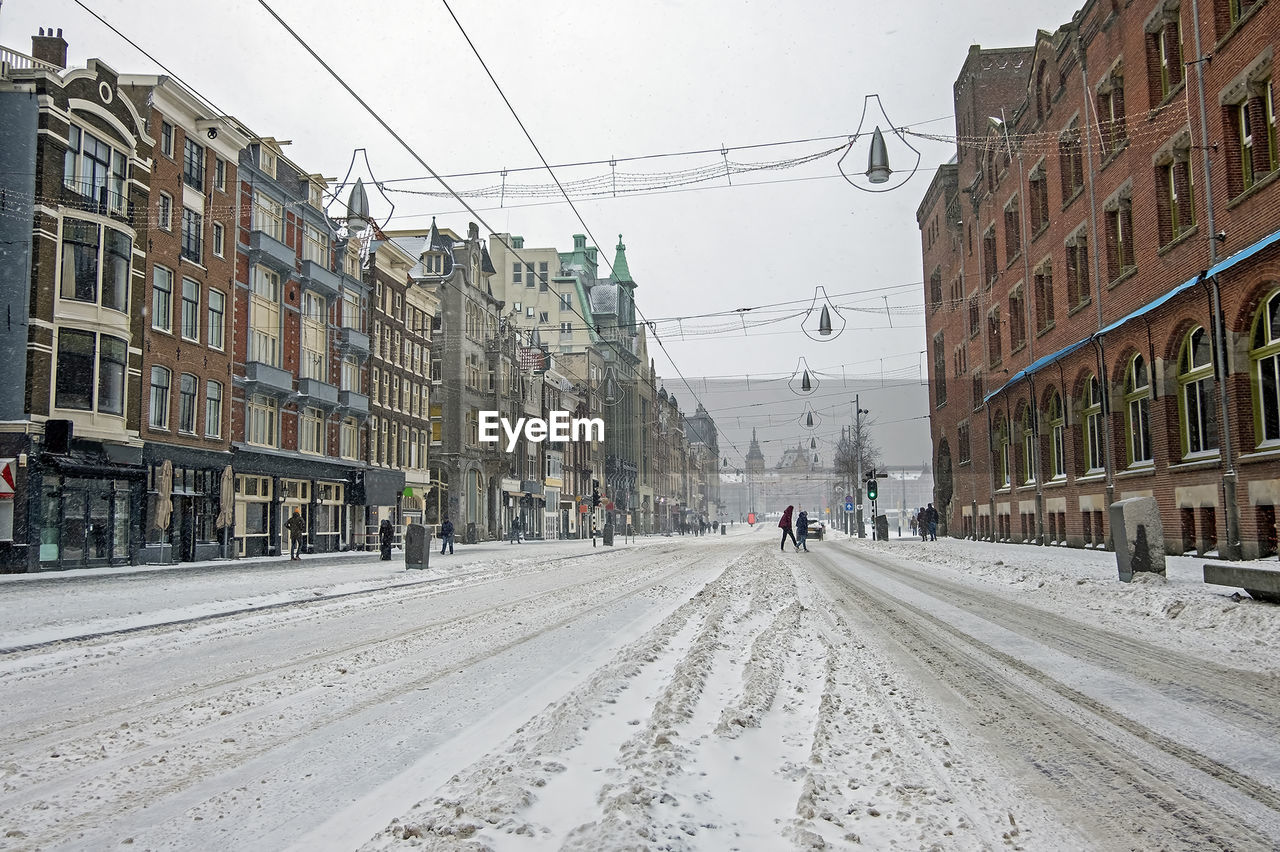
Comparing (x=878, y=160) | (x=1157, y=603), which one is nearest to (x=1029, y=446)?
(x=878, y=160)

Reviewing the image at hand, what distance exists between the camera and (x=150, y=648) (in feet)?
32.2

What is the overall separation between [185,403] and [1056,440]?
29.1 m

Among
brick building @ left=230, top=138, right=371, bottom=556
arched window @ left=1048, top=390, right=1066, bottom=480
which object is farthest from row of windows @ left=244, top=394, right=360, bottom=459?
arched window @ left=1048, top=390, right=1066, bottom=480

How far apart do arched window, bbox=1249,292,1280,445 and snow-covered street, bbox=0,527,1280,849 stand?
7.23m

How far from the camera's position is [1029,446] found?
113 feet

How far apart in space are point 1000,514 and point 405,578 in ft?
84.5

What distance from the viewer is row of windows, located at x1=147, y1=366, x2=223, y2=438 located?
2969 centimetres

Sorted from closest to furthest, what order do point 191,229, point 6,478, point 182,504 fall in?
point 6,478 < point 182,504 < point 191,229

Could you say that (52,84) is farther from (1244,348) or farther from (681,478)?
(681,478)

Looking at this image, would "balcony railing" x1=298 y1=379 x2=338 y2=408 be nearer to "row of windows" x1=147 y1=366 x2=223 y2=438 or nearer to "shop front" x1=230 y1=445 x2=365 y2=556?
"shop front" x1=230 y1=445 x2=365 y2=556

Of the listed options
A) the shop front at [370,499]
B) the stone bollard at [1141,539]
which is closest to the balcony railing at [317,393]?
the shop front at [370,499]

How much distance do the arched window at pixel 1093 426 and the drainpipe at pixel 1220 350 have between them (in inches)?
295

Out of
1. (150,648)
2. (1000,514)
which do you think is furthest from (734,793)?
(1000,514)

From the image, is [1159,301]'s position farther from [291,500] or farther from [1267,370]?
[291,500]
